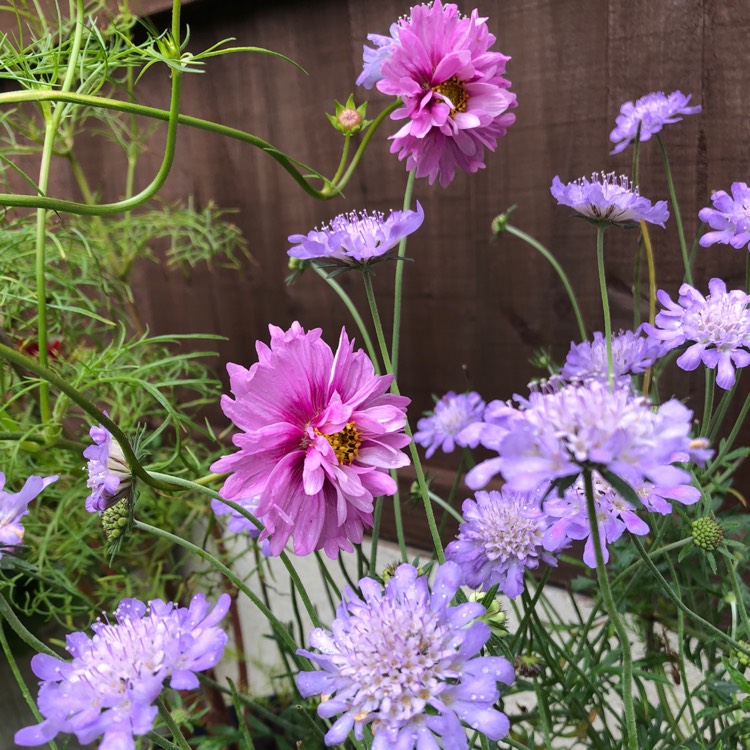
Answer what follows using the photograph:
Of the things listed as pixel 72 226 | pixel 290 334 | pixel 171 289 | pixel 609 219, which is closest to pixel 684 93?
pixel 609 219

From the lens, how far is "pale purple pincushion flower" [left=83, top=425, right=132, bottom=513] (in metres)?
0.36

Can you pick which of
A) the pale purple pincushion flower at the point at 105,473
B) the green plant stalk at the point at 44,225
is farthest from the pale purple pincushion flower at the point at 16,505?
the green plant stalk at the point at 44,225

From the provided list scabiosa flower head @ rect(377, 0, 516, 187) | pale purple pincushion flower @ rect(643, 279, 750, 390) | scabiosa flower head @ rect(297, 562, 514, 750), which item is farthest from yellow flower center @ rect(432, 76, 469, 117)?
scabiosa flower head @ rect(297, 562, 514, 750)

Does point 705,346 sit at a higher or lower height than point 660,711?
higher

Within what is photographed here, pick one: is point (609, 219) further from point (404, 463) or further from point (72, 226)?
point (72, 226)

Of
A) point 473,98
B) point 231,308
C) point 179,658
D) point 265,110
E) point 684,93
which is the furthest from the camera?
point 231,308

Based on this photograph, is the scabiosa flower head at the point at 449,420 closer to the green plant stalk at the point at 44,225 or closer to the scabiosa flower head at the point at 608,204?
the scabiosa flower head at the point at 608,204

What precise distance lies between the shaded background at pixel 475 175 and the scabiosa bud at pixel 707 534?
1.15ft

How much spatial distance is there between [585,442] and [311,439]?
0.50 ft

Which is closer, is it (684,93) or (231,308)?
(684,93)

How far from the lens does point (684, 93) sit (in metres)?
0.70

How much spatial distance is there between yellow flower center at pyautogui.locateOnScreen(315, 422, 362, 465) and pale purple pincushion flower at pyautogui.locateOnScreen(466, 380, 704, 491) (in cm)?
12

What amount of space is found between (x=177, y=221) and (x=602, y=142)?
1.84ft

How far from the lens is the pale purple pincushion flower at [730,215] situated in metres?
0.49
